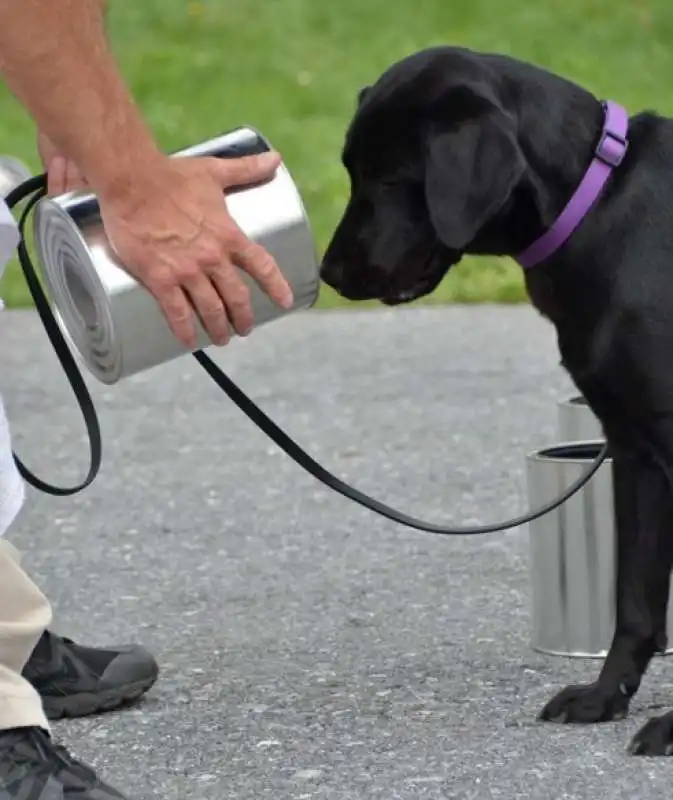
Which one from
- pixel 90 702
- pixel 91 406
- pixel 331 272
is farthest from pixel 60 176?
pixel 90 702

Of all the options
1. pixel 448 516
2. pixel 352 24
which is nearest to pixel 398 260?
pixel 448 516

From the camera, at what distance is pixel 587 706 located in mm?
3266

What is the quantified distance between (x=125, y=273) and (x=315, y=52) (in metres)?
12.3

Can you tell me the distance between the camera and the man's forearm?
2.38 m

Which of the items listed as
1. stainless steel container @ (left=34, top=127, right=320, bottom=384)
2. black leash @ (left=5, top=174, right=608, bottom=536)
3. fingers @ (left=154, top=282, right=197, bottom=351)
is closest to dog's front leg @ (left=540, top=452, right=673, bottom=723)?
black leash @ (left=5, top=174, right=608, bottom=536)

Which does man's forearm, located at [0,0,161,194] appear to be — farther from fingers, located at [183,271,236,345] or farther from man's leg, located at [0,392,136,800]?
man's leg, located at [0,392,136,800]

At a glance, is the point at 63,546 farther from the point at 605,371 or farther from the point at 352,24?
the point at 352,24

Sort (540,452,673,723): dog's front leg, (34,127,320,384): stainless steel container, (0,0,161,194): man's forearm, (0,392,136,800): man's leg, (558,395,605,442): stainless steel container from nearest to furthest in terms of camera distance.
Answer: (0,0,161,194): man's forearm, (0,392,136,800): man's leg, (34,127,320,384): stainless steel container, (540,452,673,723): dog's front leg, (558,395,605,442): stainless steel container

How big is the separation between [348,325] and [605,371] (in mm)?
5369

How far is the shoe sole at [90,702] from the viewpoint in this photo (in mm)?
3420

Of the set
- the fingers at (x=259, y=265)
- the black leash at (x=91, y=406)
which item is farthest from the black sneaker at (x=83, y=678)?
the fingers at (x=259, y=265)

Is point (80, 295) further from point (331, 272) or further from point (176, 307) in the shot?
point (331, 272)

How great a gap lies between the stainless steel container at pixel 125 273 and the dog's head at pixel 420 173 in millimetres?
273

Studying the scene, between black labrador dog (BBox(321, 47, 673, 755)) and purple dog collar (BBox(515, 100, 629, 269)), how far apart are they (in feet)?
0.04
